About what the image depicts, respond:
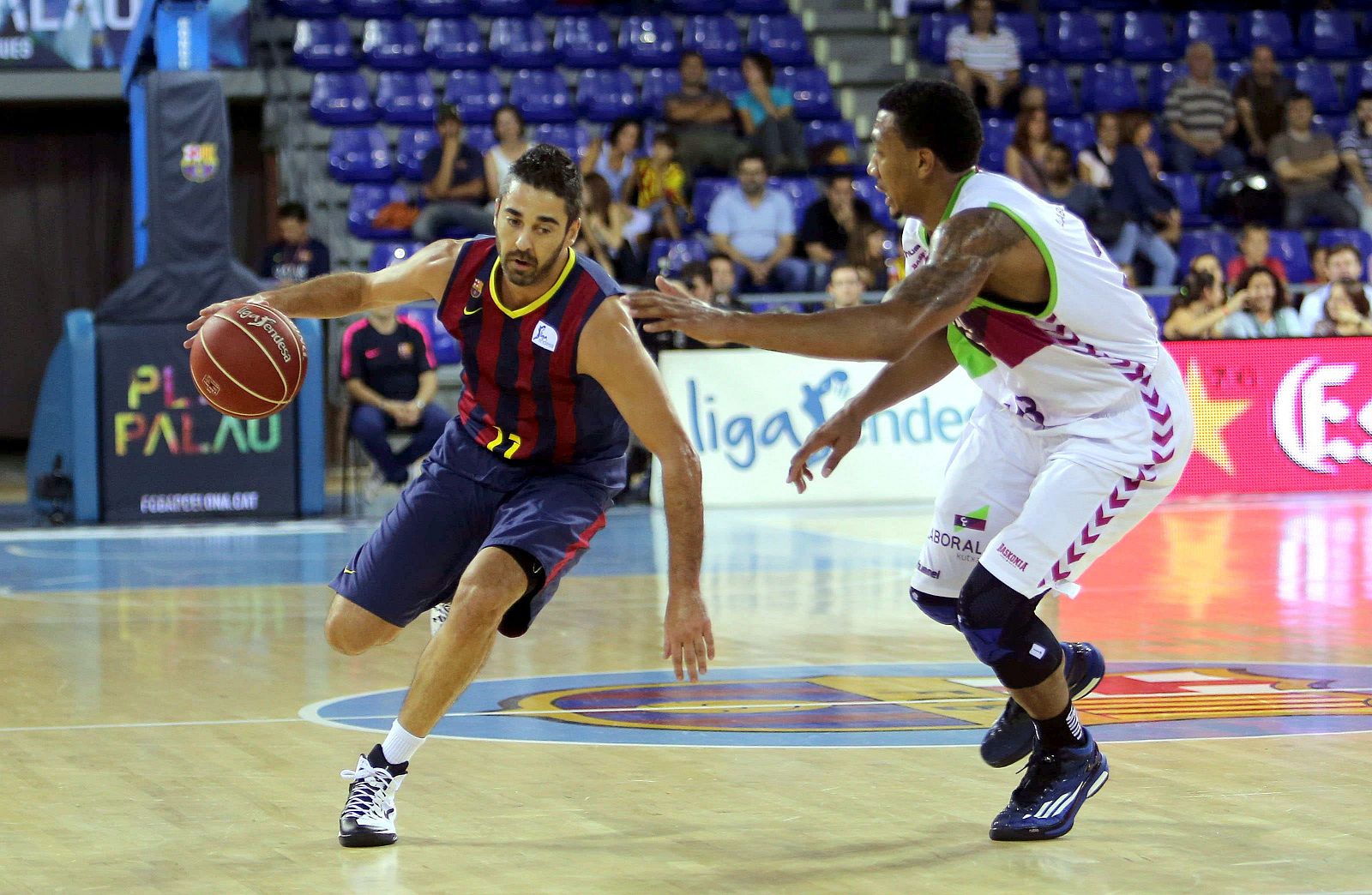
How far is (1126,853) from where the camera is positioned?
4156mm

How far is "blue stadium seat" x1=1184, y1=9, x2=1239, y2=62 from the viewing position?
1828cm

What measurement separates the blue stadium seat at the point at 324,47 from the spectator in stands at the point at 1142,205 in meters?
6.67

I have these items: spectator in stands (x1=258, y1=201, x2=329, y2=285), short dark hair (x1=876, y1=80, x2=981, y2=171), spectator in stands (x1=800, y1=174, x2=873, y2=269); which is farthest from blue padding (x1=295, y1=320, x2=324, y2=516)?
short dark hair (x1=876, y1=80, x2=981, y2=171)

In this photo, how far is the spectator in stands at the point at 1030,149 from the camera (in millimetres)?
15552

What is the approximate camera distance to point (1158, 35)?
18.2 meters

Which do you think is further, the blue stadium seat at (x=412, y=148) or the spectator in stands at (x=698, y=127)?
the blue stadium seat at (x=412, y=148)

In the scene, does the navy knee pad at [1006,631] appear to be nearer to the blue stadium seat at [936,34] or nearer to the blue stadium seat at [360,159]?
the blue stadium seat at [360,159]

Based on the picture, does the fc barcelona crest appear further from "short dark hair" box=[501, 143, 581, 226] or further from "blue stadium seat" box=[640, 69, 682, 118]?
"short dark hair" box=[501, 143, 581, 226]

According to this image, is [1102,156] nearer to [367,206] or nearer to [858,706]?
[367,206]

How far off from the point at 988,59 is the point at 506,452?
1276 centimetres

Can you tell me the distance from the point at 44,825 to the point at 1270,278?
10791 millimetres

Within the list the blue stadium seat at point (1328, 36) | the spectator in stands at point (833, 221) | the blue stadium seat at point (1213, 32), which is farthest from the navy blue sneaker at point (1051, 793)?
the blue stadium seat at point (1328, 36)

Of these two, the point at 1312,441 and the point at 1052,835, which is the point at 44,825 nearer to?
the point at 1052,835

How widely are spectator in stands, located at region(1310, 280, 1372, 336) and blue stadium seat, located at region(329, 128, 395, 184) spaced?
7626mm
